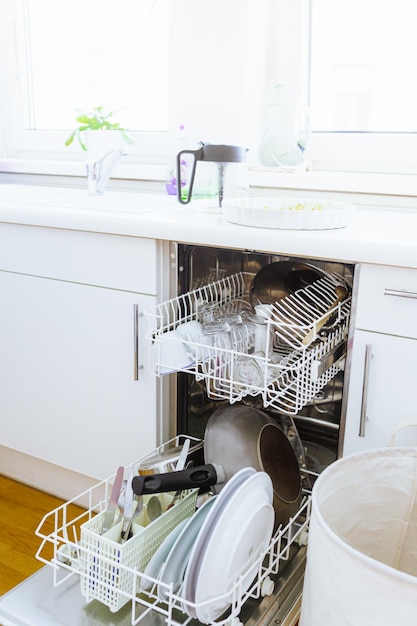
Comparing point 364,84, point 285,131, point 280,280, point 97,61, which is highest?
point 97,61

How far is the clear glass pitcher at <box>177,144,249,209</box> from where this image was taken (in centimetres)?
156

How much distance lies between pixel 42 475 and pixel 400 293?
1.22 metres

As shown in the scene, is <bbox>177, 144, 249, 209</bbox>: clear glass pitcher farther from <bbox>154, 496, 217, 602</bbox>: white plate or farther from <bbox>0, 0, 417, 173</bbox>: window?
<bbox>154, 496, 217, 602</bbox>: white plate

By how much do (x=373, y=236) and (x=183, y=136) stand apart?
946mm

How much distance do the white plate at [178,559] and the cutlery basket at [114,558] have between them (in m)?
0.05

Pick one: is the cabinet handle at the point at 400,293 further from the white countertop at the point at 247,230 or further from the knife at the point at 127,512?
the knife at the point at 127,512

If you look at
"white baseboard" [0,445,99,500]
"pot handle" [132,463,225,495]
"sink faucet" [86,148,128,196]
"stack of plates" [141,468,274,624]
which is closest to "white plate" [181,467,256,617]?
"stack of plates" [141,468,274,624]

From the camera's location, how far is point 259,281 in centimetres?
157

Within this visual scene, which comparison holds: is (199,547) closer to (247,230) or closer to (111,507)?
(111,507)

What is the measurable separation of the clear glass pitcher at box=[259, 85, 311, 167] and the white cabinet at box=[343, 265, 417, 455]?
79cm

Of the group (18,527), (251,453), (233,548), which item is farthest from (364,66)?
(18,527)

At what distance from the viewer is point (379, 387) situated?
46.8 inches

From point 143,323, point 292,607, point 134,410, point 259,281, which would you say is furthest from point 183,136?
point 292,607

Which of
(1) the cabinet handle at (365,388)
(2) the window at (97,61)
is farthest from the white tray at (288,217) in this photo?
(2) the window at (97,61)
